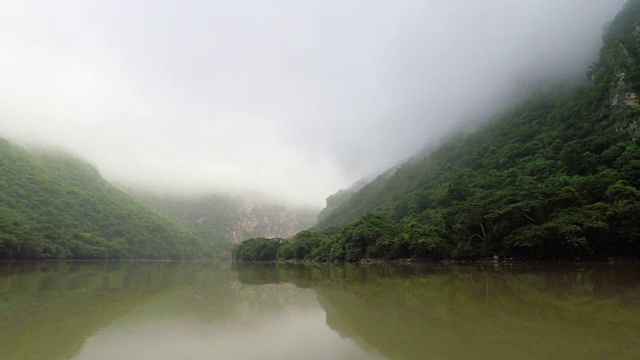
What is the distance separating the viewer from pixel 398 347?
716cm

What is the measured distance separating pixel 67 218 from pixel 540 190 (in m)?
85.0

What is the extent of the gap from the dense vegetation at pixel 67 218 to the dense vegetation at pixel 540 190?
35.2 metres

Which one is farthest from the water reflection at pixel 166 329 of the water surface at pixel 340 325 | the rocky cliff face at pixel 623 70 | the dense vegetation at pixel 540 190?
the rocky cliff face at pixel 623 70

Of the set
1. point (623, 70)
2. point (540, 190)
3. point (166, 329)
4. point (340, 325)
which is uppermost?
point (623, 70)

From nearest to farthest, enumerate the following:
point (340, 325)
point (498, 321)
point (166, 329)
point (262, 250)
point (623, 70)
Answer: point (498, 321), point (166, 329), point (340, 325), point (623, 70), point (262, 250)

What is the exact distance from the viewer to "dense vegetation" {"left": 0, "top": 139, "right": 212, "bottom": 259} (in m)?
57.8

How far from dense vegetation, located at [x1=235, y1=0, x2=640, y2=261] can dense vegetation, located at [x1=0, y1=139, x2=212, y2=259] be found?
3519 cm

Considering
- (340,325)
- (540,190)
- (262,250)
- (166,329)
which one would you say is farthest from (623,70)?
(262,250)

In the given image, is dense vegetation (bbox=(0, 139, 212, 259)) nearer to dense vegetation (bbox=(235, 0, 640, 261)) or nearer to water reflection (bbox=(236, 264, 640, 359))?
dense vegetation (bbox=(235, 0, 640, 261))

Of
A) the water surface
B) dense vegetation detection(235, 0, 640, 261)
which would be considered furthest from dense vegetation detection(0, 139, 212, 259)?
the water surface

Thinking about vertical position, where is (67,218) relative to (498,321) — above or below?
above

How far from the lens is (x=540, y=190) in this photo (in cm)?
3356

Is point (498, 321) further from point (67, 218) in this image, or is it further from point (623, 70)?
point (67, 218)

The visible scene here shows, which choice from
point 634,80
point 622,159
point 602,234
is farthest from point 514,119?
point 602,234
